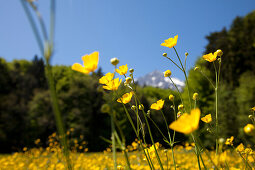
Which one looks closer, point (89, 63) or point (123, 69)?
point (89, 63)

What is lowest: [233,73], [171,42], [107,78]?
[107,78]

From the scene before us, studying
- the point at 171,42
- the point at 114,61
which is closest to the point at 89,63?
the point at 114,61

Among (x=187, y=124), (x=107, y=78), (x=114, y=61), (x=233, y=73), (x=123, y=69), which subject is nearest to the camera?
(x=187, y=124)

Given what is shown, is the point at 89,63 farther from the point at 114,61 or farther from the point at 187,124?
the point at 187,124

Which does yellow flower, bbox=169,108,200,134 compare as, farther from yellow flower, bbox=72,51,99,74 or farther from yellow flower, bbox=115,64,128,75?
yellow flower, bbox=115,64,128,75

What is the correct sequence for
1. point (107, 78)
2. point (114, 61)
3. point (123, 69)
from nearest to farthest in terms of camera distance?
point (114, 61) → point (107, 78) → point (123, 69)

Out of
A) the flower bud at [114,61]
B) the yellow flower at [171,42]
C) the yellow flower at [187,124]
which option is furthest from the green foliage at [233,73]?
the yellow flower at [187,124]

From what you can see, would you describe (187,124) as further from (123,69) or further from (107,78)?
(123,69)

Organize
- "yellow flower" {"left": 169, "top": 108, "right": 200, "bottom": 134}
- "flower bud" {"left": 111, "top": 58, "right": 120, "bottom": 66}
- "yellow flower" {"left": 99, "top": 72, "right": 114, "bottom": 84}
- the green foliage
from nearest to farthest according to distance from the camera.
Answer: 1. "yellow flower" {"left": 169, "top": 108, "right": 200, "bottom": 134}
2. "flower bud" {"left": 111, "top": 58, "right": 120, "bottom": 66}
3. "yellow flower" {"left": 99, "top": 72, "right": 114, "bottom": 84}
4. the green foliage

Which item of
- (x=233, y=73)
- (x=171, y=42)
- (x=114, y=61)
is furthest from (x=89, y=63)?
(x=233, y=73)

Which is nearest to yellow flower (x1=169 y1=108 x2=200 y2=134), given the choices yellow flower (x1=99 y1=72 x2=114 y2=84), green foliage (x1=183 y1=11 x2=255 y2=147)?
yellow flower (x1=99 y1=72 x2=114 y2=84)

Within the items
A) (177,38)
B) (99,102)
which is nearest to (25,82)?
(99,102)

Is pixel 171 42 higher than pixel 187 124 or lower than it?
higher

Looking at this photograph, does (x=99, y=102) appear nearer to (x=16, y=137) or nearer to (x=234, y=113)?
(x=16, y=137)
